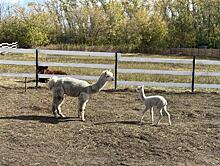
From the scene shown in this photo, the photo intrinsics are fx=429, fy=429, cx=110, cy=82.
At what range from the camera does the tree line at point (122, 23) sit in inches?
2210

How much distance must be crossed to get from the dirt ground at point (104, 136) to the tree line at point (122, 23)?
140 feet

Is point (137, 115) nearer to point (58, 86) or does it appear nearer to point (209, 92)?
point (58, 86)

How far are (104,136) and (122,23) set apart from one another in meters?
52.0

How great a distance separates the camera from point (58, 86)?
372 inches

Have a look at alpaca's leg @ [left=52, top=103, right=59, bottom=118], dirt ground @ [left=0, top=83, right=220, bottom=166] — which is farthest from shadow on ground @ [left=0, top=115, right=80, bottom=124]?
alpaca's leg @ [left=52, top=103, right=59, bottom=118]

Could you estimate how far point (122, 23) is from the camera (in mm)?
58906

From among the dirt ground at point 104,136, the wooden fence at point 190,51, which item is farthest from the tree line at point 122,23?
the dirt ground at point 104,136

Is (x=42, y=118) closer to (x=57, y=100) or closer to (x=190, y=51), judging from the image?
(x=57, y=100)

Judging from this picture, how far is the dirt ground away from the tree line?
140 ft

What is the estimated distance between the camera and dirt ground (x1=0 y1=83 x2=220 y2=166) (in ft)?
21.9

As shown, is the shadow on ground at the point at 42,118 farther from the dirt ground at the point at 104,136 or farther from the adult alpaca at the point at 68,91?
the adult alpaca at the point at 68,91

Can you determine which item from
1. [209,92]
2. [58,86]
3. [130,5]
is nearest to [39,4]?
[130,5]

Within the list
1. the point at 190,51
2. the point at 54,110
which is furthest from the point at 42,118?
the point at 190,51

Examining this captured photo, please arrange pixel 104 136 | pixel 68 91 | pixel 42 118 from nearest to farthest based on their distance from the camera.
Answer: pixel 104 136 < pixel 42 118 < pixel 68 91
